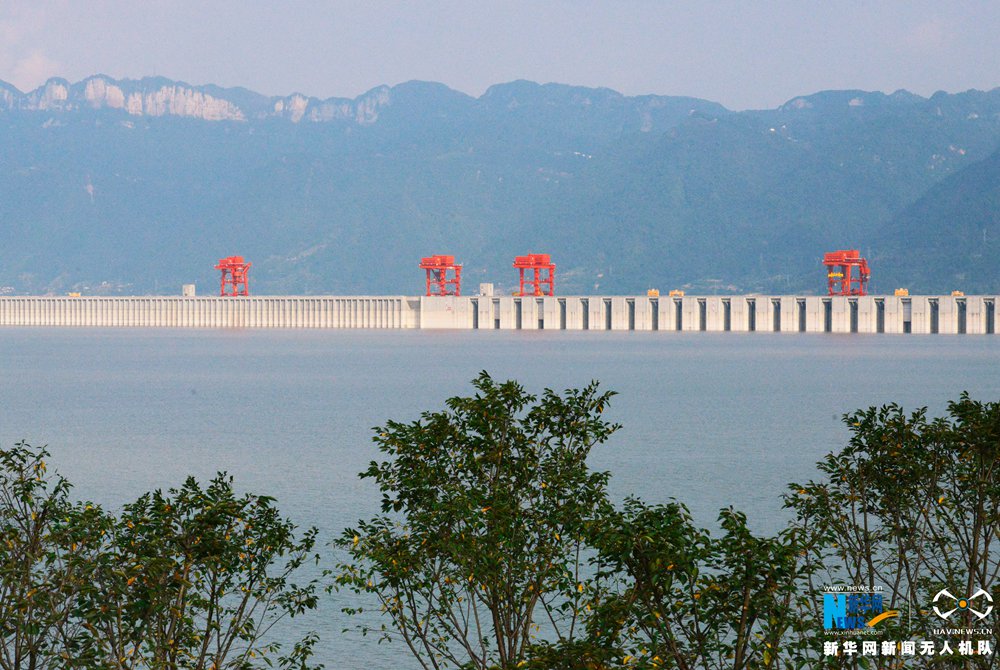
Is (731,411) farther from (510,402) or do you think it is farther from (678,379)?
(510,402)

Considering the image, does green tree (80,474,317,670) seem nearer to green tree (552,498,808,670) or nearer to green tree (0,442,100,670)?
green tree (0,442,100,670)

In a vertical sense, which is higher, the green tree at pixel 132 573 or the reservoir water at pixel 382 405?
the green tree at pixel 132 573

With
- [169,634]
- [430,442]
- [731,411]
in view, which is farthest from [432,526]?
[731,411]

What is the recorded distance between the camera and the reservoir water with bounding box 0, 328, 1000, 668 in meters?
36.1

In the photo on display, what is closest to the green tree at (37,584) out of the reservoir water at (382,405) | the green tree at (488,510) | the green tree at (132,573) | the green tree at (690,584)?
the green tree at (132,573)

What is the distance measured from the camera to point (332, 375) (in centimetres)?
8544

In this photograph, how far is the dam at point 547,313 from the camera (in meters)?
143

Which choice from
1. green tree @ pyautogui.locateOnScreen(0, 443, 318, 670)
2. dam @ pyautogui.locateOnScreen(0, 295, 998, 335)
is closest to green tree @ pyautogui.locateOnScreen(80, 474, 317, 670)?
green tree @ pyautogui.locateOnScreen(0, 443, 318, 670)

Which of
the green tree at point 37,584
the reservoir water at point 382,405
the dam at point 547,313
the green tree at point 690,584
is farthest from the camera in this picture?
the dam at point 547,313

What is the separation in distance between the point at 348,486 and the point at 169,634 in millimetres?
23663

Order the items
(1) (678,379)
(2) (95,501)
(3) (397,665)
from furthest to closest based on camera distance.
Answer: (1) (678,379) < (2) (95,501) < (3) (397,665)

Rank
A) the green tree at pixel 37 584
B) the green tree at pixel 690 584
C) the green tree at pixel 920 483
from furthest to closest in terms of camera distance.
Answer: the green tree at pixel 920 483, the green tree at pixel 37 584, the green tree at pixel 690 584

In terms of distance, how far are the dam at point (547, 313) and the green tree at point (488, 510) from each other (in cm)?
13343

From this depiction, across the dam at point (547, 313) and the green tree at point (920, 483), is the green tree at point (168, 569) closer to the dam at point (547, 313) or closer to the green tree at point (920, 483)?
the green tree at point (920, 483)
